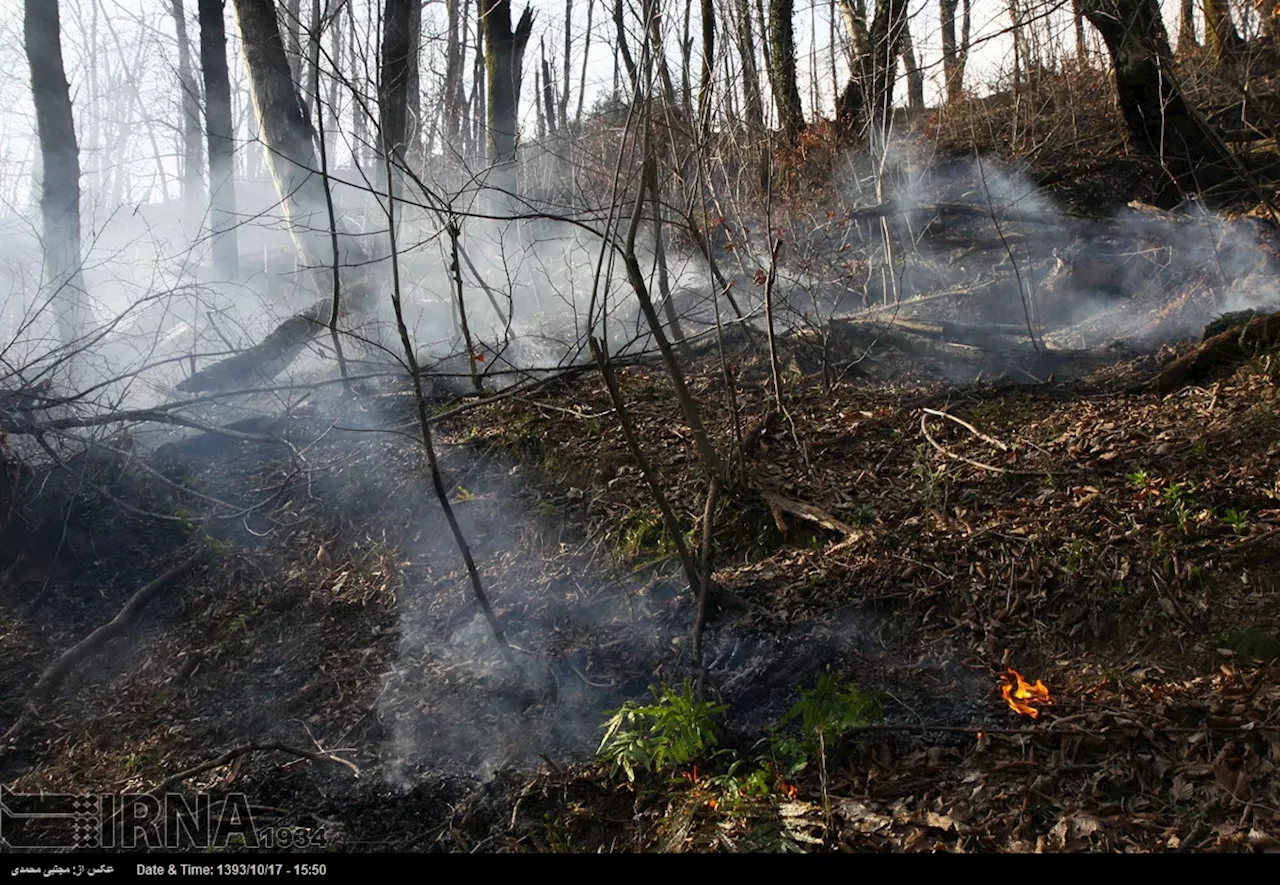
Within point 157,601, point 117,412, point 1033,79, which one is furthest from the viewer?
point 1033,79

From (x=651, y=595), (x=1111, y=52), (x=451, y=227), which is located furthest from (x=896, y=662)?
(x=1111, y=52)

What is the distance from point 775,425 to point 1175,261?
4.32 metres

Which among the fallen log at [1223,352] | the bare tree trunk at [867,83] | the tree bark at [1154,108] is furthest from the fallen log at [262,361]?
the tree bark at [1154,108]

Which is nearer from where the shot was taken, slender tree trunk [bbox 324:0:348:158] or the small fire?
the small fire

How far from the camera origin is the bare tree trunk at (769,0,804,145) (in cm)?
947

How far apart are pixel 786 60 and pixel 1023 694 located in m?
8.30

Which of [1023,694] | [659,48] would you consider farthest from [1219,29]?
[1023,694]

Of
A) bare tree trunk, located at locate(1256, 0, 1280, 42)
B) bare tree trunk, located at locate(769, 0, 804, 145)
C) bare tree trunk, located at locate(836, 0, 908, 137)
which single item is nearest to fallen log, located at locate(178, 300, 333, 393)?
bare tree trunk, located at locate(769, 0, 804, 145)

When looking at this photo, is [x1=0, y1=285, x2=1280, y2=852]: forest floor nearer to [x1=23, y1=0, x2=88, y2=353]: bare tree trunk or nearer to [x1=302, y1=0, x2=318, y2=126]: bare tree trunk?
[x1=302, y1=0, x2=318, y2=126]: bare tree trunk

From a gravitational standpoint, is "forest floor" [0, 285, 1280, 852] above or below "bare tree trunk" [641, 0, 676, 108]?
below

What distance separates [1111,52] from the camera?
730 cm

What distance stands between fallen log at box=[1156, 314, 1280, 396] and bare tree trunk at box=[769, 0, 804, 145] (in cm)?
516

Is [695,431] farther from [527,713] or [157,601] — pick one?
[157,601]

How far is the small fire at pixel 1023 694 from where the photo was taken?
116 inches
